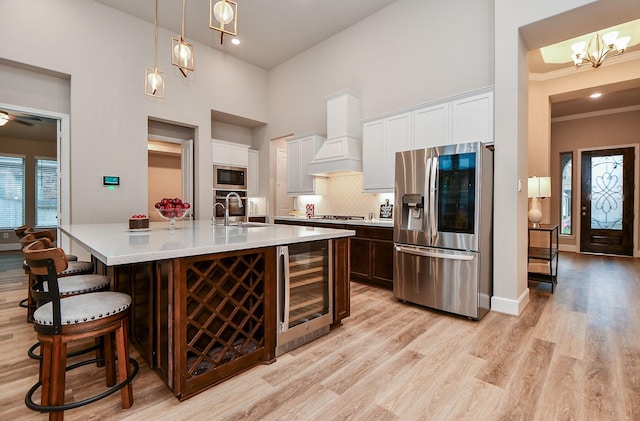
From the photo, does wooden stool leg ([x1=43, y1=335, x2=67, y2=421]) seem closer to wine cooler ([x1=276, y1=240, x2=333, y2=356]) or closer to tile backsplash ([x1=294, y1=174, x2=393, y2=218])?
wine cooler ([x1=276, y1=240, x2=333, y2=356])

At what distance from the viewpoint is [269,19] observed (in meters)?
4.80

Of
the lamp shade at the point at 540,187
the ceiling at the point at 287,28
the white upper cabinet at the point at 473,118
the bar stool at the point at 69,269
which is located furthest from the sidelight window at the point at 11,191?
the lamp shade at the point at 540,187

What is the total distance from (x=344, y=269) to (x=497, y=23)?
116 inches

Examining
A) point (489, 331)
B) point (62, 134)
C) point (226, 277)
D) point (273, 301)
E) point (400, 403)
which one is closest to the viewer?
point (400, 403)

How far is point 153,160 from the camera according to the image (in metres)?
8.08

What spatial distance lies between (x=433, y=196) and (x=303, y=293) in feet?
5.48

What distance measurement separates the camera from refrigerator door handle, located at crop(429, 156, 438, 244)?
3062 millimetres

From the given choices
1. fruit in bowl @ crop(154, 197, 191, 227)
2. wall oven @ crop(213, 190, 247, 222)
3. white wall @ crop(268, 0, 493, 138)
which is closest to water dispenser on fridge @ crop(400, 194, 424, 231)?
white wall @ crop(268, 0, 493, 138)

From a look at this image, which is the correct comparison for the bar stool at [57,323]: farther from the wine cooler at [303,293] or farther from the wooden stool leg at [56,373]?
the wine cooler at [303,293]

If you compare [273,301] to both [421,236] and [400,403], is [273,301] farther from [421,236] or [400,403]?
[421,236]

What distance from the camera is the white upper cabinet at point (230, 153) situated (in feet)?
19.1

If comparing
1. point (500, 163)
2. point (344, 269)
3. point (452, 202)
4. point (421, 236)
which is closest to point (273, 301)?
point (344, 269)

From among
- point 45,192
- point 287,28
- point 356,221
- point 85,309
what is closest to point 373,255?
point 356,221

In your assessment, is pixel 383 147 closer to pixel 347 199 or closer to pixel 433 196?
pixel 347 199
